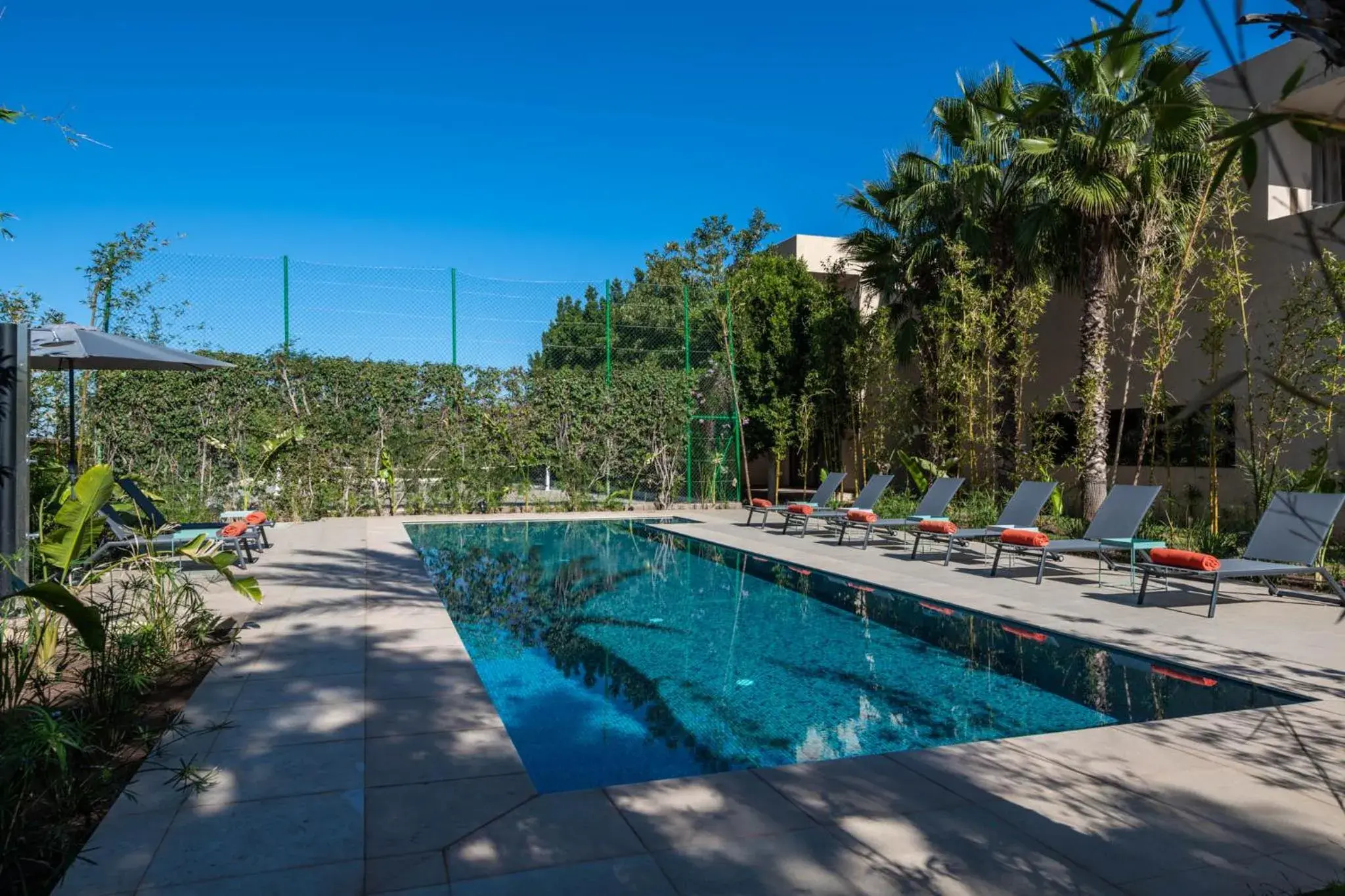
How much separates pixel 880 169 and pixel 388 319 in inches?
375

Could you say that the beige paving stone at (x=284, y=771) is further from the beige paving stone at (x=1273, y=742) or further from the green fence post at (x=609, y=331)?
the green fence post at (x=609, y=331)

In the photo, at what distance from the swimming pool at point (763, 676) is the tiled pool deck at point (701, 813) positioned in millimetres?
490

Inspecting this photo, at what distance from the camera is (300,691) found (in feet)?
16.0

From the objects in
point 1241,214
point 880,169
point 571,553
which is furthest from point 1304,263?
point 571,553

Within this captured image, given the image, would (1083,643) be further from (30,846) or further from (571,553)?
(571,553)

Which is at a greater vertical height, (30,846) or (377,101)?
(377,101)

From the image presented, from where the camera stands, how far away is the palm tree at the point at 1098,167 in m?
11.6

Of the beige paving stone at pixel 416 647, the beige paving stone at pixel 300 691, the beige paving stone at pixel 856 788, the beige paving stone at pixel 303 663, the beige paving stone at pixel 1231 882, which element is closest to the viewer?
the beige paving stone at pixel 1231 882

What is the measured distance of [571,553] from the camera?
11891 millimetres

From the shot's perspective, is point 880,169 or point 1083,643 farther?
point 880,169

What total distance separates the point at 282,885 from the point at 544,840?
2.79 feet

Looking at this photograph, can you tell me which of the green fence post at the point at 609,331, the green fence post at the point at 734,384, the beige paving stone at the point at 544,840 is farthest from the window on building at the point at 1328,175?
the beige paving stone at the point at 544,840

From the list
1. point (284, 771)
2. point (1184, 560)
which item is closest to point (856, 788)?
point (284, 771)

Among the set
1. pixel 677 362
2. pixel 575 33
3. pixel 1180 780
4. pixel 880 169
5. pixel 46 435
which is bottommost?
pixel 1180 780
